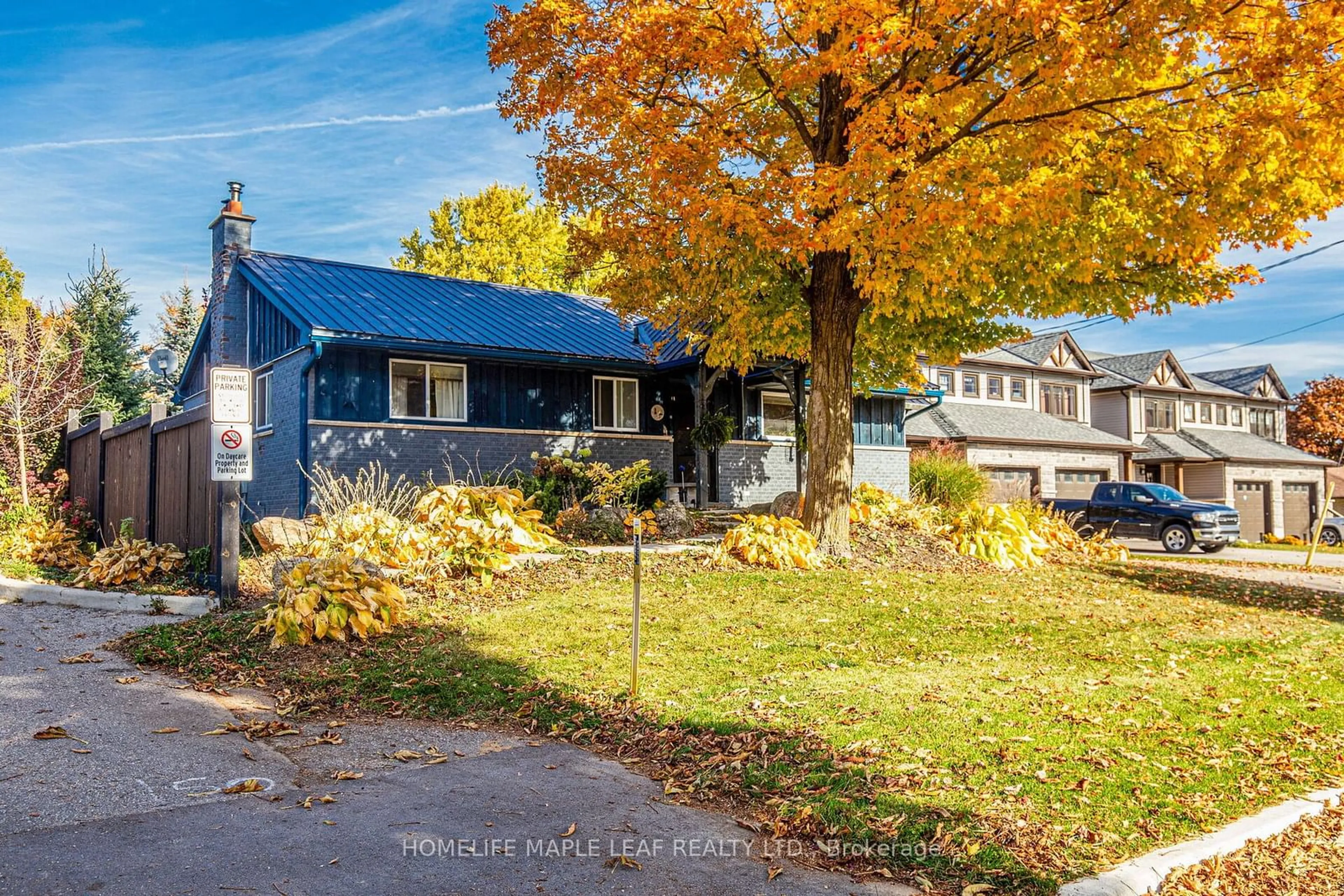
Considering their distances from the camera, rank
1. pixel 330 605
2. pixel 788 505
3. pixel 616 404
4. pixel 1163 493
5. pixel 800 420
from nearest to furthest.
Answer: pixel 330 605 < pixel 788 505 < pixel 800 420 < pixel 616 404 < pixel 1163 493

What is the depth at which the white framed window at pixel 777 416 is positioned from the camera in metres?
22.2

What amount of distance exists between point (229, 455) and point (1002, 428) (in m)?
29.3

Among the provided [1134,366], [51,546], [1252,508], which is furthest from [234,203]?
[1252,508]

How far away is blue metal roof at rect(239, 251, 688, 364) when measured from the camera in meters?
17.2

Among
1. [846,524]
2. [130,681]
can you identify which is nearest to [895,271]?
[846,524]

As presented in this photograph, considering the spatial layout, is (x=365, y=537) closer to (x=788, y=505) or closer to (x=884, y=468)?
(x=788, y=505)

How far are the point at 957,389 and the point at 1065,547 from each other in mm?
19301

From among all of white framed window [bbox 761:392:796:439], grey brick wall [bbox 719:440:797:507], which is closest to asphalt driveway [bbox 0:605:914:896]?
grey brick wall [bbox 719:440:797:507]

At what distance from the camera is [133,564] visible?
10977 millimetres

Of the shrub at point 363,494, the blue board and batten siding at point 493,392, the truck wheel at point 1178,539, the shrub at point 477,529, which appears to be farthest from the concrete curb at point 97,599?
the truck wheel at point 1178,539

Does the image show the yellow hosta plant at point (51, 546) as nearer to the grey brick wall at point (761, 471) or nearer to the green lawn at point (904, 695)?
the green lawn at point (904, 695)

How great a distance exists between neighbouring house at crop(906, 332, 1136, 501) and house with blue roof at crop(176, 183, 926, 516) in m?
9.92

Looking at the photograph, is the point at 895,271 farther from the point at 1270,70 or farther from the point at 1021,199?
the point at 1270,70

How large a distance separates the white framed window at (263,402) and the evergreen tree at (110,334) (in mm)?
8440
